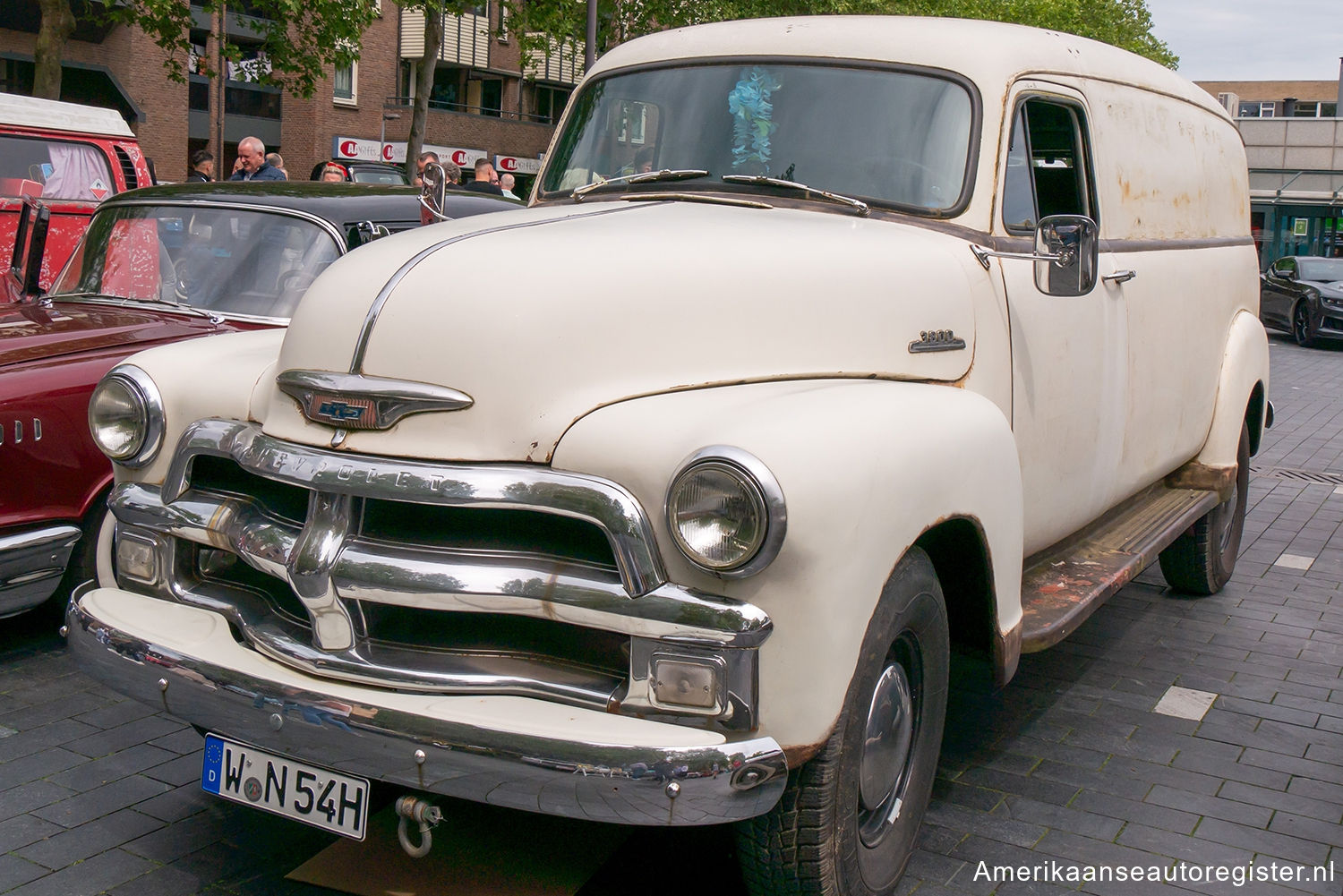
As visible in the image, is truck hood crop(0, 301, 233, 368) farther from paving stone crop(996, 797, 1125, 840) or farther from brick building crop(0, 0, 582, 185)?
brick building crop(0, 0, 582, 185)

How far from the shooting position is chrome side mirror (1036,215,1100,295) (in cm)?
376

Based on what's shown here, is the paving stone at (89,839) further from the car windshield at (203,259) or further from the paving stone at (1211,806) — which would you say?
the paving stone at (1211,806)

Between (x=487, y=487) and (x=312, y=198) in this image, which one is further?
(x=312, y=198)

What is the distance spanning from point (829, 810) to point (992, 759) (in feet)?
5.41

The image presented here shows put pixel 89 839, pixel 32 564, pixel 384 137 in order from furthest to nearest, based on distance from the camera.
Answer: pixel 384 137 → pixel 32 564 → pixel 89 839

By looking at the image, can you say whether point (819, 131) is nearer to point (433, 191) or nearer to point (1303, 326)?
point (433, 191)

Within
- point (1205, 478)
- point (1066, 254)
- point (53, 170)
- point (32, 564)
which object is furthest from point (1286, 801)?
point (53, 170)

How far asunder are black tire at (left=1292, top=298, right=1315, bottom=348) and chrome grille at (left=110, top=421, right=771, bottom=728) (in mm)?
21233

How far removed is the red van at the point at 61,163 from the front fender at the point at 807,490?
631 centimetres

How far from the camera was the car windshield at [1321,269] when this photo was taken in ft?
72.5

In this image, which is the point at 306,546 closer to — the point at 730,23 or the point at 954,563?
the point at 954,563

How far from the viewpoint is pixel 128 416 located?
11.0ft

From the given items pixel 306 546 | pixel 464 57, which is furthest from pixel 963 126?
pixel 464 57

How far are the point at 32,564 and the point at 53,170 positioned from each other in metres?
4.60
